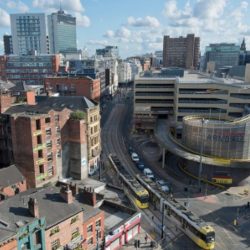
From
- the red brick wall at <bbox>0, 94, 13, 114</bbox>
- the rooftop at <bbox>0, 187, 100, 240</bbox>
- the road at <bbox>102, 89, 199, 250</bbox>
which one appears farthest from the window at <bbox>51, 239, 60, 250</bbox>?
the red brick wall at <bbox>0, 94, 13, 114</bbox>

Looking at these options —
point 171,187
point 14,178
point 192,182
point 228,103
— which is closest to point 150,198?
point 171,187

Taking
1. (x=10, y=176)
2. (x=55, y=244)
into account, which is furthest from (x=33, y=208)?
(x=10, y=176)

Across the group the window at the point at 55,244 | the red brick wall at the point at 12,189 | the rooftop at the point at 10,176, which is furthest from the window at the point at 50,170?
the window at the point at 55,244

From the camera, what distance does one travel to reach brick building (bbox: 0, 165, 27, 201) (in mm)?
56469

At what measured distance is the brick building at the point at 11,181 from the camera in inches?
2223

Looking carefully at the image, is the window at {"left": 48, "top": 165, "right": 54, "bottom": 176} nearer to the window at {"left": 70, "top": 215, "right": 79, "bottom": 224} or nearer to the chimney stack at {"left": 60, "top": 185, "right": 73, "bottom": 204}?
the chimney stack at {"left": 60, "top": 185, "right": 73, "bottom": 204}

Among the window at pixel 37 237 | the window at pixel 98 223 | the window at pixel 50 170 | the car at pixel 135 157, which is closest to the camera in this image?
the window at pixel 37 237

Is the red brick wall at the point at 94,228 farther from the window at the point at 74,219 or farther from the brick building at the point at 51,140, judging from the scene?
the brick building at the point at 51,140

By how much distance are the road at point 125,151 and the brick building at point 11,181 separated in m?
25.1

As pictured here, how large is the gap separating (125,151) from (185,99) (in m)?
34.2

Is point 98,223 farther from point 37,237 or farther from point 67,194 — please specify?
point 37,237

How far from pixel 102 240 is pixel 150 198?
20.4 meters

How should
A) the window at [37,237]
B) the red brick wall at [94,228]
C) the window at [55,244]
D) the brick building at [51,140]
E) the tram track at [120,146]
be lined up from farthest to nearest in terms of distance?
the brick building at [51,140]
the tram track at [120,146]
the red brick wall at [94,228]
the window at [55,244]
the window at [37,237]

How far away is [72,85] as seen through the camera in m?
144
